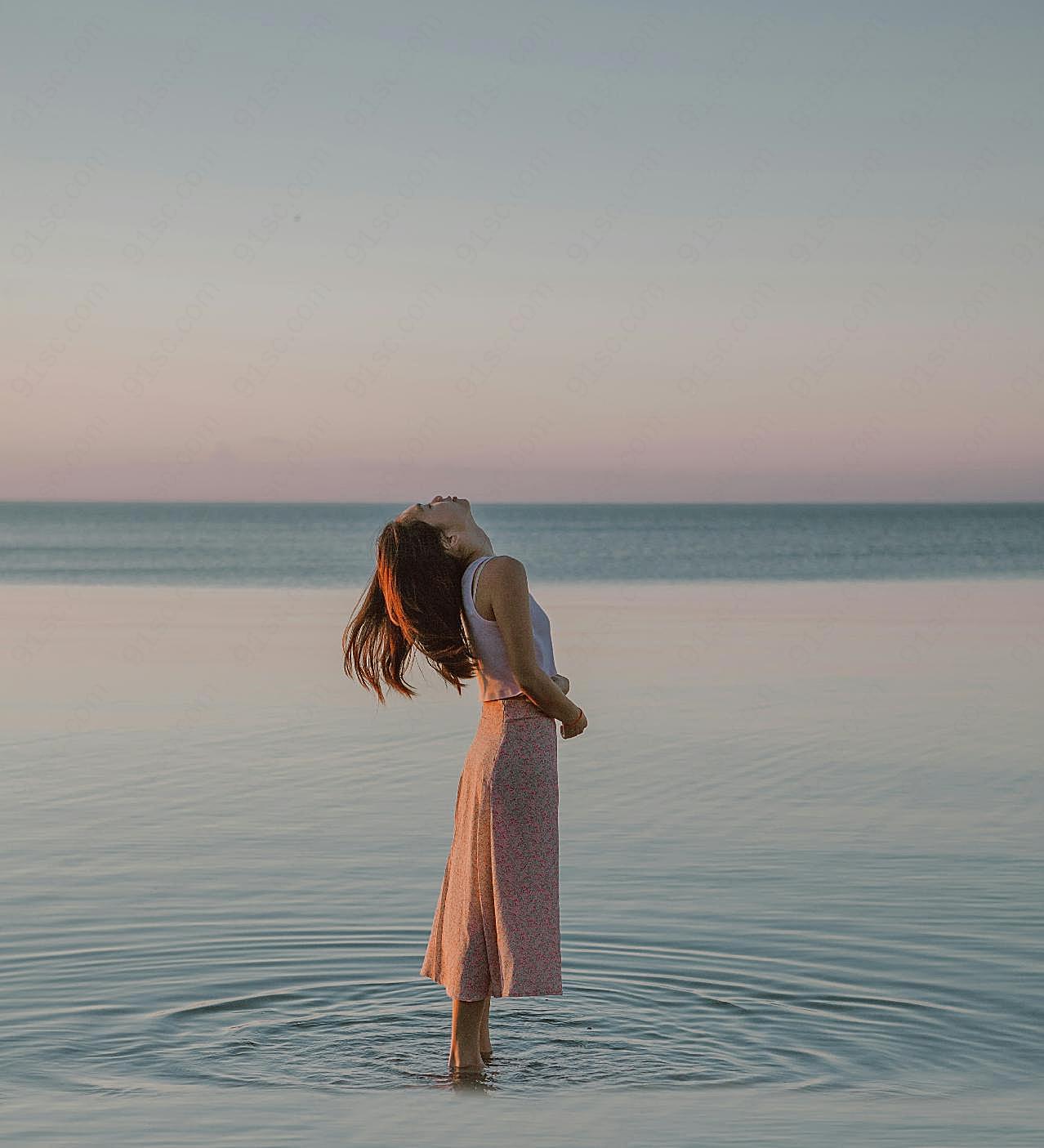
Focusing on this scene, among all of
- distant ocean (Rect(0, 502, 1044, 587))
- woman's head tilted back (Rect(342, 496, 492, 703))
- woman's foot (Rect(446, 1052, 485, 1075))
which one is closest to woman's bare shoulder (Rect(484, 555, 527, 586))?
woman's head tilted back (Rect(342, 496, 492, 703))

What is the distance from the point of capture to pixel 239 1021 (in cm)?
580

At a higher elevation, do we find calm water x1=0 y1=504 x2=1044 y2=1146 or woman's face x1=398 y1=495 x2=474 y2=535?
woman's face x1=398 y1=495 x2=474 y2=535

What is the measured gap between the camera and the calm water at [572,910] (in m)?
5.00

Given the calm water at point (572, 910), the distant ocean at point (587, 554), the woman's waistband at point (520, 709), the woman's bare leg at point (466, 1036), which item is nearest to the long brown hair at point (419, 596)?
the woman's waistband at point (520, 709)

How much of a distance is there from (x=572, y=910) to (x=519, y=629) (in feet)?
7.93

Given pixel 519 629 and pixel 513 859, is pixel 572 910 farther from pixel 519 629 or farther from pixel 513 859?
pixel 519 629

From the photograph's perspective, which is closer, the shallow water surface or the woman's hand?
the shallow water surface

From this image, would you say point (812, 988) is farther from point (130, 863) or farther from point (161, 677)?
point (161, 677)

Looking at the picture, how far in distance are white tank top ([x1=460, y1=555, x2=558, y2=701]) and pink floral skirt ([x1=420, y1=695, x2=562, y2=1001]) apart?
57 millimetres

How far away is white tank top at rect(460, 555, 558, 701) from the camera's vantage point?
5270 mm

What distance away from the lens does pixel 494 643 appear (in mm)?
5285

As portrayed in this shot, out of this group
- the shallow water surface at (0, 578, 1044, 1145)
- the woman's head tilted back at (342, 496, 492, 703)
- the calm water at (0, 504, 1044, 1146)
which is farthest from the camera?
the woman's head tilted back at (342, 496, 492, 703)

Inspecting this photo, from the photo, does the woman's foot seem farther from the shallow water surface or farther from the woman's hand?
the woman's hand

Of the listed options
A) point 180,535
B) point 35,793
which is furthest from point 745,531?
point 35,793
